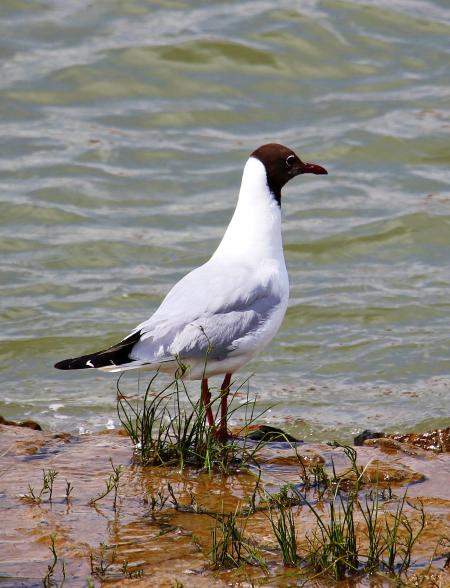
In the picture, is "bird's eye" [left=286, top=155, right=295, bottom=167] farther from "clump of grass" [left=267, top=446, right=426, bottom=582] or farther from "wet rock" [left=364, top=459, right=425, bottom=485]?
"clump of grass" [left=267, top=446, right=426, bottom=582]

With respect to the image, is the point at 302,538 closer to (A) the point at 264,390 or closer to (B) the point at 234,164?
(A) the point at 264,390

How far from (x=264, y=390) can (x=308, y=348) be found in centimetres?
90

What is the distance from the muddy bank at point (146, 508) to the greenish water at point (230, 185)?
1885mm

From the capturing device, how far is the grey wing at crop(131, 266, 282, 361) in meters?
5.55

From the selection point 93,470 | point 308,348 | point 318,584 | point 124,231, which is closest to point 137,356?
point 93,470

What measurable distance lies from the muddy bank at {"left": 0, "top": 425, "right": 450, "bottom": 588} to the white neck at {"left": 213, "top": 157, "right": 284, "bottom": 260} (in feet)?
3.63

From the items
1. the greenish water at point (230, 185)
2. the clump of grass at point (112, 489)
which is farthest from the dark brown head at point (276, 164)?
the clump of grass at point (112, 489)

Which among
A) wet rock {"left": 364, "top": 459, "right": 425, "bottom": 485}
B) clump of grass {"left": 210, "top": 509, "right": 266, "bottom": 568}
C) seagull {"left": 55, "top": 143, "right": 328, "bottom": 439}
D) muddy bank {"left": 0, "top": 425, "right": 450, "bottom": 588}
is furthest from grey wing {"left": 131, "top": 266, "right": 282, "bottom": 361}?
clump of grass {"left": 210, "top": 509, "right": 266, "bottom": 568}

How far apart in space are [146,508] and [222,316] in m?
1.44

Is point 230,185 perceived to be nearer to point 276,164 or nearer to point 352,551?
point 276,164

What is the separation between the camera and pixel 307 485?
4.75m

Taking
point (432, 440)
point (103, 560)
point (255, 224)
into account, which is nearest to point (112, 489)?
point (103, 560)

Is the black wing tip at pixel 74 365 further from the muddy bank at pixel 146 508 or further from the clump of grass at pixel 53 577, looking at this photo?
the clump of grass at pixel 53 577

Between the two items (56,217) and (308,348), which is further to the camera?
(56,217)
